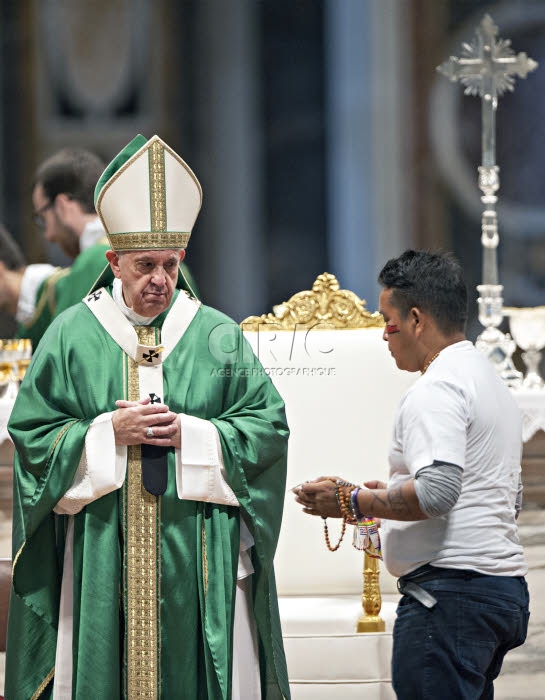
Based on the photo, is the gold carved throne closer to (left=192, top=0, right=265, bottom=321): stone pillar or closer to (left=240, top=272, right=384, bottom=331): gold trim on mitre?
(left=240, top=272, right=384, bottom=331): gold trim on mitre

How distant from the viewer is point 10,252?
680 centimetres

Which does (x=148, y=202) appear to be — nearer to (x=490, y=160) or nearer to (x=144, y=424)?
(x=144, y=424)

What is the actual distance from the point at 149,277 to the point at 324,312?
119cm

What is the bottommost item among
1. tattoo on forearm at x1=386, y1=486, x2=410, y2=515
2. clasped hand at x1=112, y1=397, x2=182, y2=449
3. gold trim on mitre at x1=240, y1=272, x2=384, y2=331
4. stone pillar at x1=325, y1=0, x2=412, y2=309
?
tattoo on forearm at x1=386, y1=486, x2=410, y2=515

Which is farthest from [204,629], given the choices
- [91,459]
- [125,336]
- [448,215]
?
[448,215]

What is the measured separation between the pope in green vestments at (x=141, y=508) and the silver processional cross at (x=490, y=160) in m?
1.97

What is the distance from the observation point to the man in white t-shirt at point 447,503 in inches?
103

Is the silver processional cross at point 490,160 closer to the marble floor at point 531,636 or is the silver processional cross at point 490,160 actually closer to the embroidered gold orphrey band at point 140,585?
the marble floor at point 531,636

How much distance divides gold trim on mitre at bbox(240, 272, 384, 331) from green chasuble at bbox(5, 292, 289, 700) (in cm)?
101

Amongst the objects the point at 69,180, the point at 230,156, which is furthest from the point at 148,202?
the point at 230,156

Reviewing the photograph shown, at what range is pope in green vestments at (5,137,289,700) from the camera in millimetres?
3096

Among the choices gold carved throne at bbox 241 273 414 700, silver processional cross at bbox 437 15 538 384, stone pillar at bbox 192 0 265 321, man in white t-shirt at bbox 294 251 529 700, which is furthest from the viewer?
stone pillar at bbox 192 0 265 321

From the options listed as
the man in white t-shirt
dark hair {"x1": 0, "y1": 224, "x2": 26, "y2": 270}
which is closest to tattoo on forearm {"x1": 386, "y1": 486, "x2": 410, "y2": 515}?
the man in white t-shirt

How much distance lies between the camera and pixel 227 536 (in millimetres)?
3178
